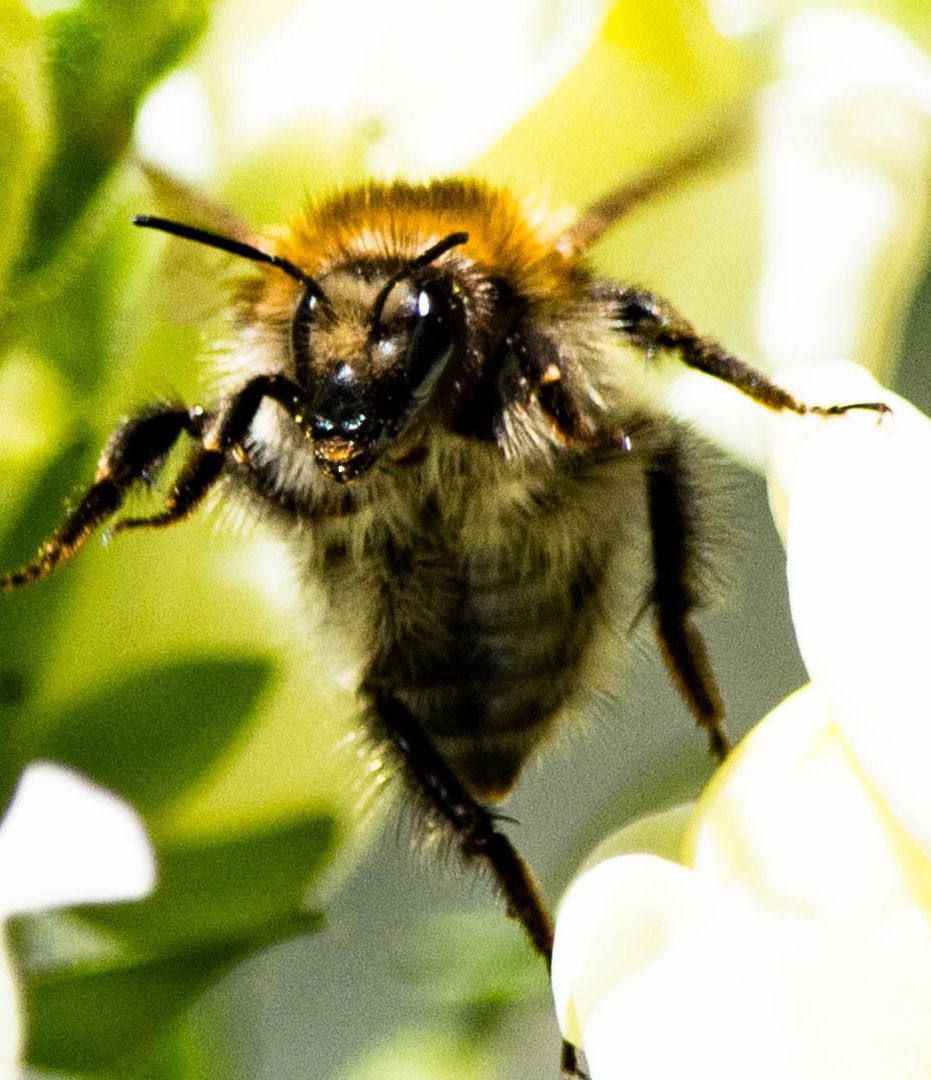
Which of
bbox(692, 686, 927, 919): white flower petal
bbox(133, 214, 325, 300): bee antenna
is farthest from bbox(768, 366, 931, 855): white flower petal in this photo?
bbox(133, 214, 325, 300): bee antenna

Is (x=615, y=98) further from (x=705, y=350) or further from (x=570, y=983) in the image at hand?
(x=570, y=983)

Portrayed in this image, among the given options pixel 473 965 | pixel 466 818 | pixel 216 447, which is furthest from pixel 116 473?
pixel 473 965

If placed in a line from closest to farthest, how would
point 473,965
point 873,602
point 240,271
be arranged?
point 873,602 → point 240,271 → point 473,965

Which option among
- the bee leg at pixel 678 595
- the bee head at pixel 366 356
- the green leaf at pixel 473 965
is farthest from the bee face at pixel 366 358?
the green leaf at pixel 473 965

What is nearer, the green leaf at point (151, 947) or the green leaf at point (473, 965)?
the green leaf at point (151, 947)

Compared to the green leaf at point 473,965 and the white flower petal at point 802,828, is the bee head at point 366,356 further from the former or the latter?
the green leaf at point 473,965

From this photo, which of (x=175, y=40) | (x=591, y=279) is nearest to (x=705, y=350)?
(x=591, y=279)

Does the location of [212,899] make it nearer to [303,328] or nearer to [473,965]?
[303,328]
